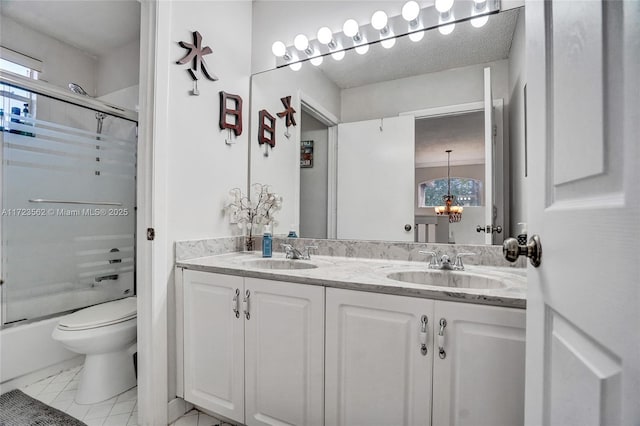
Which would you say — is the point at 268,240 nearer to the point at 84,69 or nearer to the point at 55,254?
the point at 55,254

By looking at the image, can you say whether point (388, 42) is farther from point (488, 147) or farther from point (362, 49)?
point (488, 147)

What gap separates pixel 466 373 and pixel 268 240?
119 centimetres

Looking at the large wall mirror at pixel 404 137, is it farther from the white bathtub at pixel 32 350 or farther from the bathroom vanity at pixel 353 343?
the white bathtub at pixel 32 350

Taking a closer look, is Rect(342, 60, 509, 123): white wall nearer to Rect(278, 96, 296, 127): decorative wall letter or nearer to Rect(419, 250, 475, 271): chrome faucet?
Rect(278, 96, 296, 127): decorative wall letter

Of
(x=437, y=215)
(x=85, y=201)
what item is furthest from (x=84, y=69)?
(x=437, y=215)

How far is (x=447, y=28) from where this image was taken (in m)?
1.57

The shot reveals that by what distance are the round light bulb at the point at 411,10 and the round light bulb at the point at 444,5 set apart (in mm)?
98

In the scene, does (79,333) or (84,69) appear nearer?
(79,333)

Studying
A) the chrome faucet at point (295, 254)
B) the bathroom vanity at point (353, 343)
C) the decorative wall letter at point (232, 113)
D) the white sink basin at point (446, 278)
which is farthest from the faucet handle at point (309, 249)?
the decorative wall letter at point (232, 113)

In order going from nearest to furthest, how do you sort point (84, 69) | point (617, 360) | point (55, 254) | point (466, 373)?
point (617, 360) → point (466, 373) → point (55, 254) → point (84, 69)

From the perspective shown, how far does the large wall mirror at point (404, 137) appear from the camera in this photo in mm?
1484

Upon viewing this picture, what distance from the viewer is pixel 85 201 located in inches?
91.4

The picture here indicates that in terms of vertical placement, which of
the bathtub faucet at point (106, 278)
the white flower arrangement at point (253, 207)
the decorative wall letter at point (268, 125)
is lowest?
the bathtub faucet at point (106, 278)

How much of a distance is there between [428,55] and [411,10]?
238 mm
